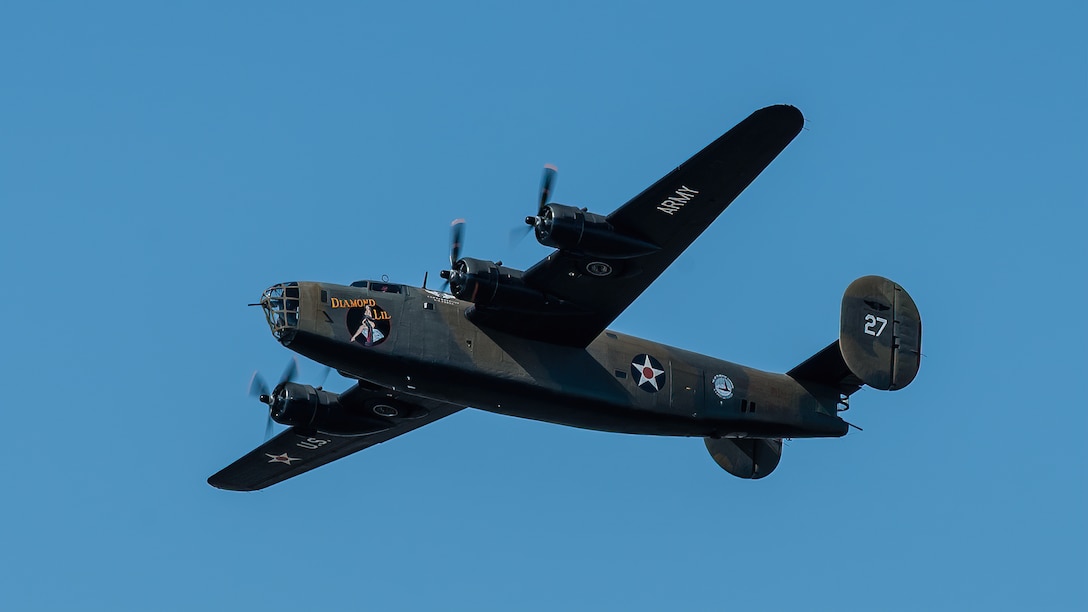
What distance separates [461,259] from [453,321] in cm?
110

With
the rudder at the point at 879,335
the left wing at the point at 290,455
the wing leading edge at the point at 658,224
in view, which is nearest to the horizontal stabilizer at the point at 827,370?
the rudder at the point at 879,335

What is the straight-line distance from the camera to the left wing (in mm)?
31578

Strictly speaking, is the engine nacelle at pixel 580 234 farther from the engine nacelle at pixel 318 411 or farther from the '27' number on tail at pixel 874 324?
the engine nacelle at pixel 318 411

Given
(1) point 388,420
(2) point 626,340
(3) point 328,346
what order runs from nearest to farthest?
1. (3) point 328,346
2. (2) point 626,340
3. (1) point 388,420

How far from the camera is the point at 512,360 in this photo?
26797 millimetres

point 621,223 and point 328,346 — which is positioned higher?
point 621,223

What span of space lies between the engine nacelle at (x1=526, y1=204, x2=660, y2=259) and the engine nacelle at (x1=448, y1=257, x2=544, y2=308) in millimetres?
1159

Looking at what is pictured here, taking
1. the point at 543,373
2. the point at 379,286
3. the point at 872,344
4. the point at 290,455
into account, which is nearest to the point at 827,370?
the point at 872,344

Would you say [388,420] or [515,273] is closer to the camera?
[515,273]

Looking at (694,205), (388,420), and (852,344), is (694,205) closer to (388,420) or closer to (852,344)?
(852,344)

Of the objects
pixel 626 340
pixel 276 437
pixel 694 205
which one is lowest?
pixel 276 437

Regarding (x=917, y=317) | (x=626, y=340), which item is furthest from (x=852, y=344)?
(x=626, y=340)

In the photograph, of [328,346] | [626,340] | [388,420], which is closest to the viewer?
[328,346]

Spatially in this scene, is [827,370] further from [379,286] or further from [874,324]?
[379,286]
